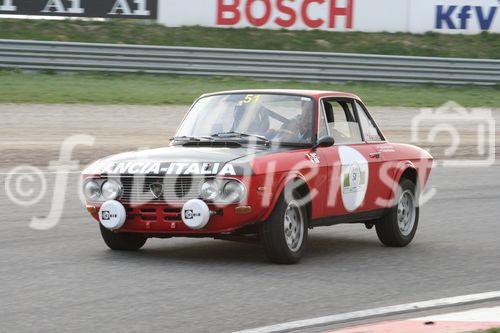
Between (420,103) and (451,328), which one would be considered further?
(420,103)

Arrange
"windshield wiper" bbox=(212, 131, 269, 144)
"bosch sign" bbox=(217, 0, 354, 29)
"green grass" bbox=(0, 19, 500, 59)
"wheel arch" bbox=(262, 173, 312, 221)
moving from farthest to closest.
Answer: "green grass" bbox=(0, 19, 500, 59) < "bosch sign" bbox=(217, 0, 354, 29) < "windshield wiper" bbox=(212, 131, 269, 144) < "wheel arch" bbox=(262, 173, 312, 221)

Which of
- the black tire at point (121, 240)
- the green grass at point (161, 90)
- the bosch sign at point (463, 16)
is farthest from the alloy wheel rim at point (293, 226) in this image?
the bosch sign at point (463, 16)

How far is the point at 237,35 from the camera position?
2994 centimetres

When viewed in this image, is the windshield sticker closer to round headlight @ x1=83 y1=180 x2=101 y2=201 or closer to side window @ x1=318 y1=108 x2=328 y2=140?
round headlight @ x1=83 y1=180 x2=101 y2=201

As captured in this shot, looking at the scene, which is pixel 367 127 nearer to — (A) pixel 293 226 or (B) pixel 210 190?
(A) pixel 293 226

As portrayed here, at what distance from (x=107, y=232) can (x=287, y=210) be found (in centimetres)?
153

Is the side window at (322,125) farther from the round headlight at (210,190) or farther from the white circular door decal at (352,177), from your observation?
the round headlight at (210,190)

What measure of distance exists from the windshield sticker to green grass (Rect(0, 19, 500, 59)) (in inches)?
821

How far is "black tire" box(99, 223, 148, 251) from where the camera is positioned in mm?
8883

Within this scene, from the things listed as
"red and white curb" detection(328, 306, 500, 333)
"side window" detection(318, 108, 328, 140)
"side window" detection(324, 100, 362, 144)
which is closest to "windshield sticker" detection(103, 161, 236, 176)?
"side window" detection(318, 108, 328, 140)

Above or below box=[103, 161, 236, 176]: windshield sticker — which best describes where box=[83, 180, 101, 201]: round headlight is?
below

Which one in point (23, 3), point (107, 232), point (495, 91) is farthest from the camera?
point (23, 3)

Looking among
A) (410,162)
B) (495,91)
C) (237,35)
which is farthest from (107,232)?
(237,35)

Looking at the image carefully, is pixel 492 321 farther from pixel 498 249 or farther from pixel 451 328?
pixel 498 249
